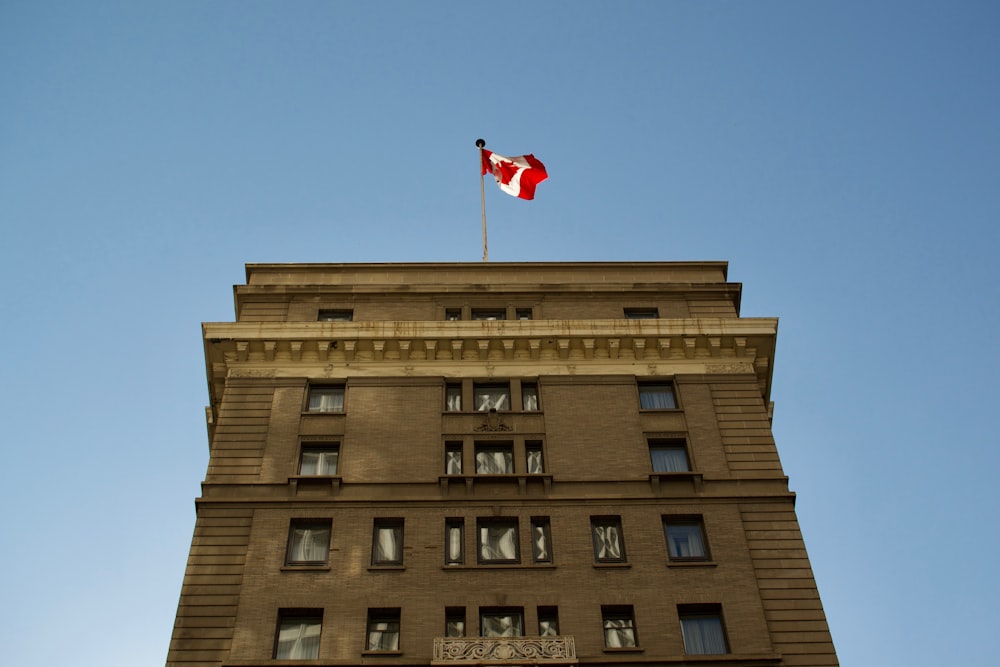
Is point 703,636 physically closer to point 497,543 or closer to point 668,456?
point 497,543

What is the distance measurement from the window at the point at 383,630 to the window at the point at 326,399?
30.0 ft

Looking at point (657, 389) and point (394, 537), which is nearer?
point (394, 537)

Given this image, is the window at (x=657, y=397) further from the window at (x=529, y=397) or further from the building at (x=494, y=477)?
the window at (x=529, y=397)

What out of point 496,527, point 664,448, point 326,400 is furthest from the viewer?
point 326,400

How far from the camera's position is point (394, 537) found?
36.6m

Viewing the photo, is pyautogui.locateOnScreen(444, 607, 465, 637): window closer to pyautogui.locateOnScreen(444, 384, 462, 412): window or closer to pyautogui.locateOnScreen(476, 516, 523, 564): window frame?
pyautogui.locateOnScreen(476, 516, 523, 564): window frame

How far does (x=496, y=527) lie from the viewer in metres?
37.2

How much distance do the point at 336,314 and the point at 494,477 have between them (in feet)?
37.6

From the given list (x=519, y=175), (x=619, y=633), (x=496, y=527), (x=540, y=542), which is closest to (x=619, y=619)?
(x=619, y=633)

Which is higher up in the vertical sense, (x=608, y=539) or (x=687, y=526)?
(x=687, y=526)

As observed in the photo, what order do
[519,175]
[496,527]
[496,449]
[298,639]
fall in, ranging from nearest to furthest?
[298,639], [496,527], [496,449], [519,175]

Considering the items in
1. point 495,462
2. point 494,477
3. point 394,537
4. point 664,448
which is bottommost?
point 394,537

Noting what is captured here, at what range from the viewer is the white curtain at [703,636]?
110 feet

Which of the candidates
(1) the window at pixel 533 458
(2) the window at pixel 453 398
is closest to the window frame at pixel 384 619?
(1) the window at pixel 533 458
